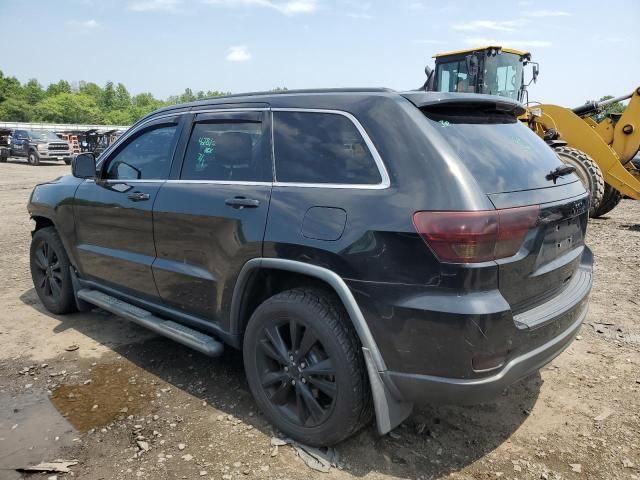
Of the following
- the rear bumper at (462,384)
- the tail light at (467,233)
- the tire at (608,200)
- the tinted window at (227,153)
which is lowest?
the tire at (608,200)

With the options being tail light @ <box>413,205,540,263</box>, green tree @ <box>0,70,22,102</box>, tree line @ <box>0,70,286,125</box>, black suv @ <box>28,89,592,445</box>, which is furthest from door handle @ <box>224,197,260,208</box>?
green tree @ <box>0,70,22,102</box>

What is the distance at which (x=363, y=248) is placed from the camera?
238 centimetres

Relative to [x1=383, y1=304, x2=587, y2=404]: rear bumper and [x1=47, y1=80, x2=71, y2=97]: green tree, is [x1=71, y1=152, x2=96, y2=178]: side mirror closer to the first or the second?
[x1=383, y1=304, x2=587, y2=404]: rear bumper

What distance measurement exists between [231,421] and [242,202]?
132 centimetres

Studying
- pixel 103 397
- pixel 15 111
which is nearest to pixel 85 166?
pixel 103 397

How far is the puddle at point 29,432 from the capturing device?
8.87 feet

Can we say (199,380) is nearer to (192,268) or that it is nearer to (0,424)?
(192,268)

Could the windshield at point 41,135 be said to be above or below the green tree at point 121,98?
below

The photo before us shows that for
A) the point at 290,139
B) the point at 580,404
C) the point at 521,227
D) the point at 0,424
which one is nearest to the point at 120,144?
the point at 290,139

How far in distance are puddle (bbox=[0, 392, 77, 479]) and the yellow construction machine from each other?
8766mm

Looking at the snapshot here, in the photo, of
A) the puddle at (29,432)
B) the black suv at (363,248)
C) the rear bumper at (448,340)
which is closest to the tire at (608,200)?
the black suv at (363,248)

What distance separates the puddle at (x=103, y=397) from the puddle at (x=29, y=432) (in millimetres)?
72

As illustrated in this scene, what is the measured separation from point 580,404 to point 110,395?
10.1 ft

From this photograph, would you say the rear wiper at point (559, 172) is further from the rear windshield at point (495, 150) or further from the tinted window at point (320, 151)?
the tinted window at point (320, 151)
